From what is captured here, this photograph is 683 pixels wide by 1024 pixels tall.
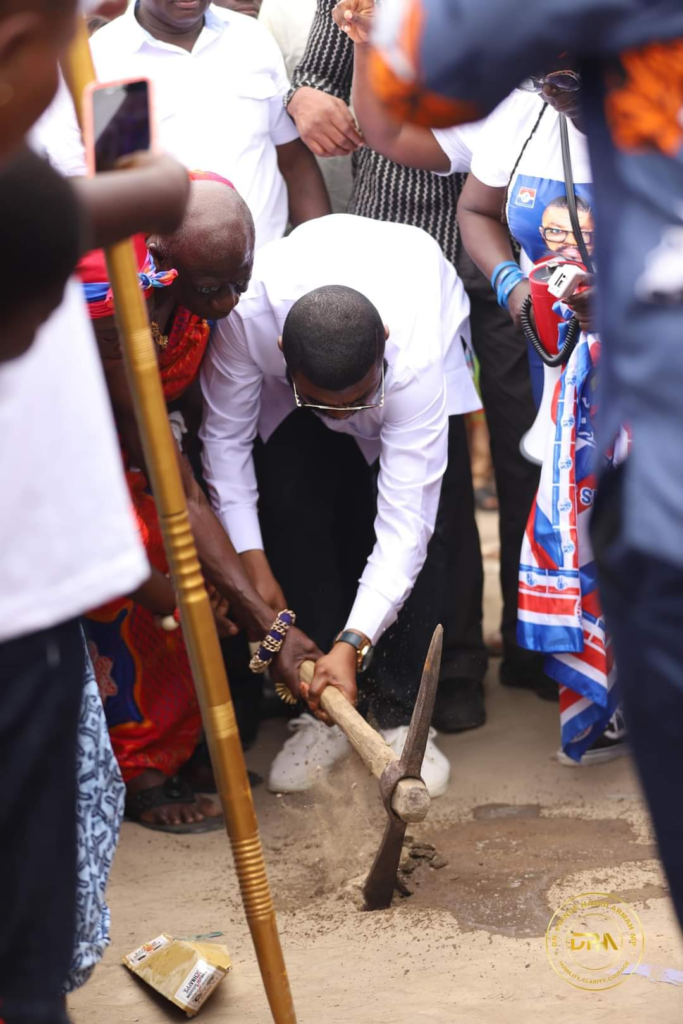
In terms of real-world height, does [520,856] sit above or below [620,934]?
below

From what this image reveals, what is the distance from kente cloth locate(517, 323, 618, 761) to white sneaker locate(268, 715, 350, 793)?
2.25 feet

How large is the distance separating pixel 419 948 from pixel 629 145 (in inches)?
79.0

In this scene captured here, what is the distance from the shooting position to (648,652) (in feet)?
3.99

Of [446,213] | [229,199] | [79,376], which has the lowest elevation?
[446,213]

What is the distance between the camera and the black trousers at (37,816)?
138 centimetres

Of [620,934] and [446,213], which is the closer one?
[620,934]

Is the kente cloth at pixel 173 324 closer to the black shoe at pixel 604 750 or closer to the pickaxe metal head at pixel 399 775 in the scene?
the pickaxe metal head at pixel 399 775

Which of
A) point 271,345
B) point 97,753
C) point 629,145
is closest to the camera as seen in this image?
point 629,145

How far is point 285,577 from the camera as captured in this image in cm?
372

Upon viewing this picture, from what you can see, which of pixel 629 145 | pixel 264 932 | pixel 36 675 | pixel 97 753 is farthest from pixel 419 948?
pixel 629 145

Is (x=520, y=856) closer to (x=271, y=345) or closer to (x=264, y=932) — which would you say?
(x=264, y=932)

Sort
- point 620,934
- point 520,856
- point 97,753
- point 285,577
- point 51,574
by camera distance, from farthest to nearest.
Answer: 1. point 285,577
2. point 520,856
3. point 620,934
4. point 97,753
5. point 51,574

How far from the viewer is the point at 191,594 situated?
192 cm

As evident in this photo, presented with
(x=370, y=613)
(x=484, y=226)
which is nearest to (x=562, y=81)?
(x=484, y=226)
